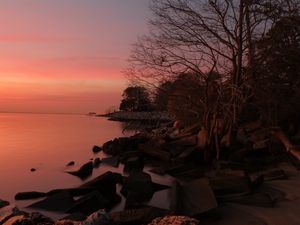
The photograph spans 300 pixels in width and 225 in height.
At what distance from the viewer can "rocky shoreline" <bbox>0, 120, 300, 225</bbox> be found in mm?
9656

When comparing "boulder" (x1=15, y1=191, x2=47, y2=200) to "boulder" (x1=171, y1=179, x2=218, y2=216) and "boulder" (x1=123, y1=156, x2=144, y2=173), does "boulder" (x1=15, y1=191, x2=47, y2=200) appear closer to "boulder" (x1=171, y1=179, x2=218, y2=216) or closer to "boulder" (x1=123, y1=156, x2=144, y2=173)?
"boulder" (x1=171, y1=179, x2=218, y2=216)

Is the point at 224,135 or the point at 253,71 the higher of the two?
the point at 253,71

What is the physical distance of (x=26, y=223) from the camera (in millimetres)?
9133

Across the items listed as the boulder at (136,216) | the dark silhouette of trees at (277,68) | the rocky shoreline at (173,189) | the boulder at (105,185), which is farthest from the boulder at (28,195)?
the dark silhouette of trees at (277,68)

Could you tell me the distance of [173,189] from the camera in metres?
12.0

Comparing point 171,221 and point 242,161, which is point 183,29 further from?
point 171,221

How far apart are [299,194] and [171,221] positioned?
548 cm

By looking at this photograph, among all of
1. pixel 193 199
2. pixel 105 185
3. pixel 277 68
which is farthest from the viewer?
pixel 277 68

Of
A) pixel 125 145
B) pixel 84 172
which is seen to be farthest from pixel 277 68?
pixel 125 145

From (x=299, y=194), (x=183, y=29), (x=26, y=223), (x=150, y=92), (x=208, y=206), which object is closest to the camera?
(x=26, y=223)

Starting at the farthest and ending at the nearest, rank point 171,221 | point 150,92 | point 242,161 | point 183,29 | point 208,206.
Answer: point 150,92 → point 183,29 → point 242,161 → point 208,206 → point 171,221

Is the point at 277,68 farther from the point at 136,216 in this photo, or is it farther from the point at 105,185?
the point at 136,216

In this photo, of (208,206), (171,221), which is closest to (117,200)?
(208,206)

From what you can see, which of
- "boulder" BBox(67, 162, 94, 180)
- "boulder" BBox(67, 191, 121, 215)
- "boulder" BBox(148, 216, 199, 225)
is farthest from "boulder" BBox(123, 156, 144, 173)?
"boulder" BBox(148, 216, 199, 225)
